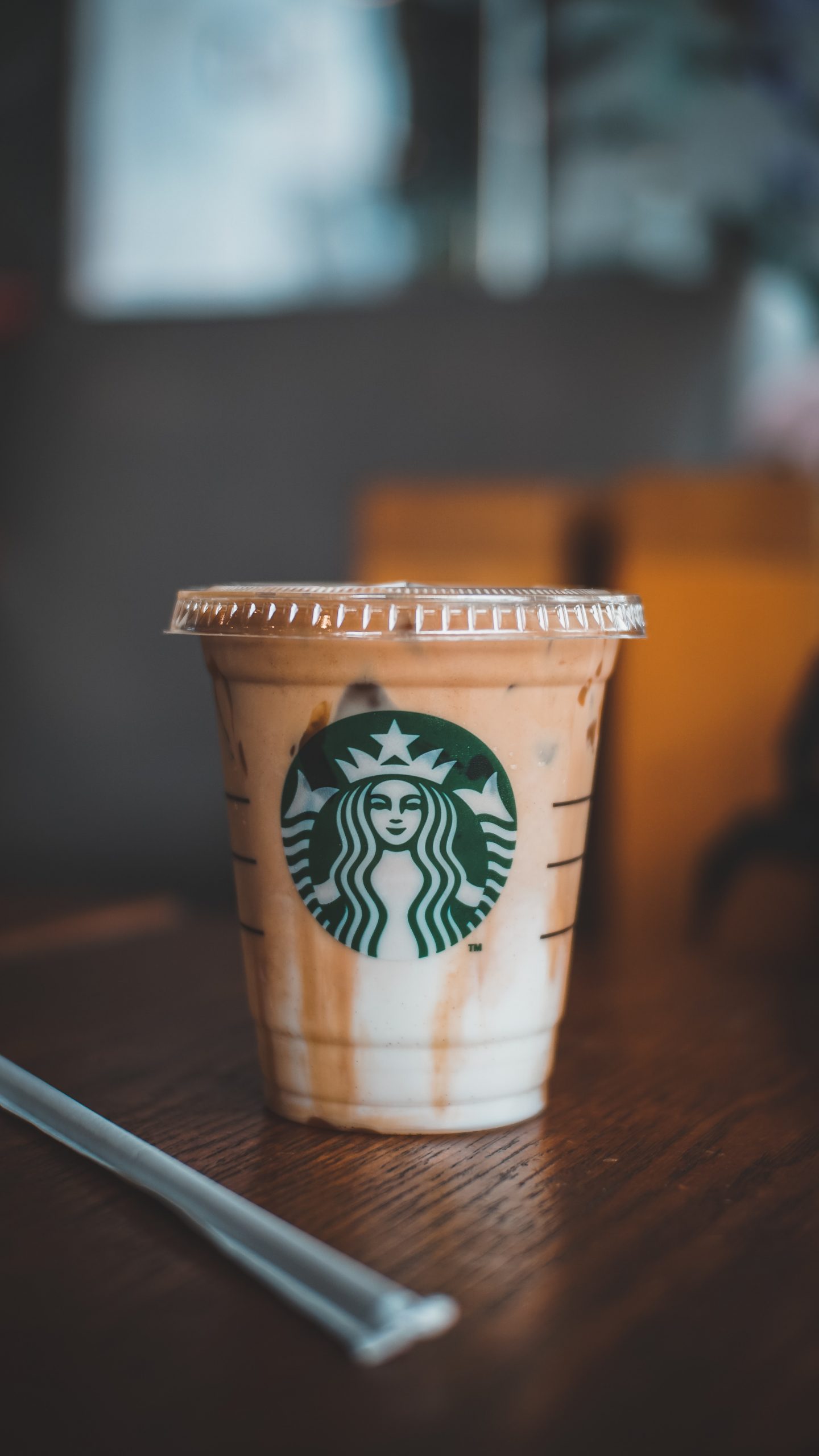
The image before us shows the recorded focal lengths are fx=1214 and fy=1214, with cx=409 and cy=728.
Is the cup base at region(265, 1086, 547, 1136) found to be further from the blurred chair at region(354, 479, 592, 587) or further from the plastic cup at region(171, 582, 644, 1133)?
the blurred chair at region(354, 479, 592, 587)

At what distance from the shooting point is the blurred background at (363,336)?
1753 millimetres

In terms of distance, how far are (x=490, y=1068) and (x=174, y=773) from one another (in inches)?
77.8

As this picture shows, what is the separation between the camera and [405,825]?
18.6 inches

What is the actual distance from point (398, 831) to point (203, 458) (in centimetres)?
203

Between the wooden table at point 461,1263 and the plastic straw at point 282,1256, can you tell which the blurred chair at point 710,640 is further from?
the plastic straw at point 282,1256

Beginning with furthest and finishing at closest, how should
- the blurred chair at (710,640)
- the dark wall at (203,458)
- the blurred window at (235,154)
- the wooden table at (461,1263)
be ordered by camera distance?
1. the blurred window at (235,154)
2. the dark wall at (203,458)
3. the blurred chair at (710,640)
4. the wooden table at (461,1263)

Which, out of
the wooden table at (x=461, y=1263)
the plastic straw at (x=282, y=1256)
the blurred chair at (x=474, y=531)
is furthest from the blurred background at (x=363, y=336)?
the plastic straw at (x=282, y=1256)

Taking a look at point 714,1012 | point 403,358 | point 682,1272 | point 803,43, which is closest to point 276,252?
point 403,358

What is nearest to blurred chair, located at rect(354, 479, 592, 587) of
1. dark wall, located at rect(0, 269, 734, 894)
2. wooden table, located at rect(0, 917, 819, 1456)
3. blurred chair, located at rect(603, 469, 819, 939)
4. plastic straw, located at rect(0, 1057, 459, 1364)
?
blurred chair, located at rect(603, 469, 819, 939)

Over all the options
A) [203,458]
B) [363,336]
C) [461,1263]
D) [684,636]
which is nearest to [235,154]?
[363,336]

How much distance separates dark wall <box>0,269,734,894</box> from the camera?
2119 millimetres

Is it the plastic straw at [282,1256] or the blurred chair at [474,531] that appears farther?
the blurred chair at [474,531]

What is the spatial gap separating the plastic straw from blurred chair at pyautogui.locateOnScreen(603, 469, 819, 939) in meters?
1.23

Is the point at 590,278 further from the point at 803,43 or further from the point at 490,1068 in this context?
the point at 490,1068
